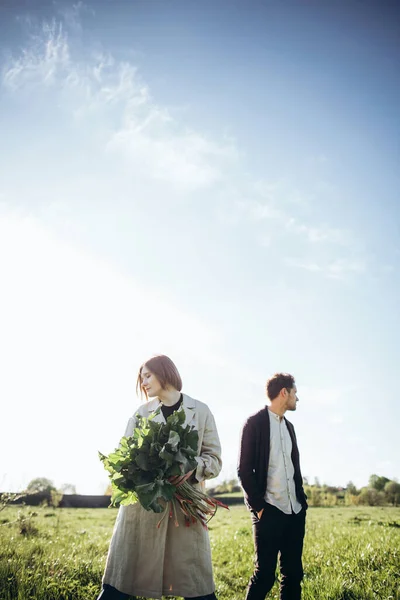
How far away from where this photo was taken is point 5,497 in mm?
6410

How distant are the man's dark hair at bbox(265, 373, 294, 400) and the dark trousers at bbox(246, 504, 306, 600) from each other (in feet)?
4.24

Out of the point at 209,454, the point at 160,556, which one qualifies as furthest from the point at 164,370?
the point at 160,556

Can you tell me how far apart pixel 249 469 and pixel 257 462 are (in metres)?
0.14

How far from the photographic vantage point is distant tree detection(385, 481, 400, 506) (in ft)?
61.7

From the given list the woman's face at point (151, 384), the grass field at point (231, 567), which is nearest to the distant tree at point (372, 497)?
the grass field at point (231, 567)

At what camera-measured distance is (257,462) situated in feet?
15.2

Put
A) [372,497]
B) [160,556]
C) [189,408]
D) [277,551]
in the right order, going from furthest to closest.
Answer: [372,497] → [277,551] → [189,408] → [160,556]

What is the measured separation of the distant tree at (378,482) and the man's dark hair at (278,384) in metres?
18.7

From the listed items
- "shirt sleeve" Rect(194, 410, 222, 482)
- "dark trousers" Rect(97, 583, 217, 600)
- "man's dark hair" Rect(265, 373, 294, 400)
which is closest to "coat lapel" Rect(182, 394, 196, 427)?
"shirt sleeve" Rect(194, 410, 222, 482)

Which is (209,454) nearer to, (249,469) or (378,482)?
(249,469)

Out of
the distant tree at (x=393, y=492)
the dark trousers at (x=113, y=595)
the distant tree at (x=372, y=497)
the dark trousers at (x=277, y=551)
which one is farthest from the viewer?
the distant tree at (x=372, y=497)

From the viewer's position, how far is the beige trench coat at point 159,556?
3.34m

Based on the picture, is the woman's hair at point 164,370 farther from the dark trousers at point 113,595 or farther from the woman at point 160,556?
the dark trousers at point 113,595

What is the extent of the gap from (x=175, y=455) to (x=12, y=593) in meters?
3.62
